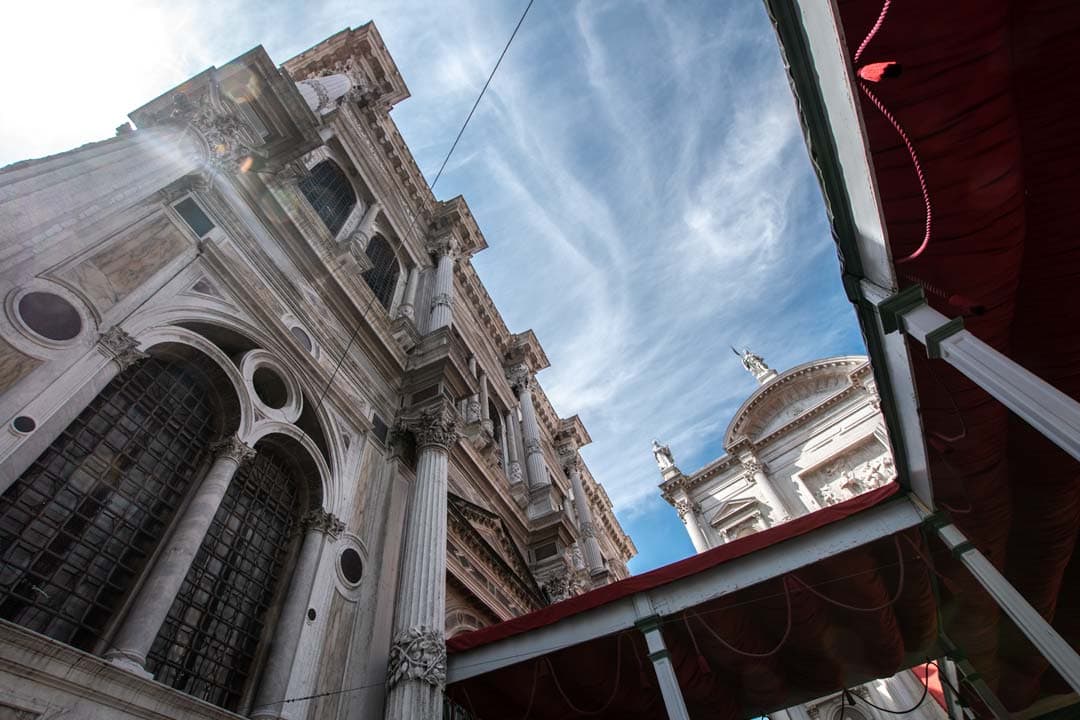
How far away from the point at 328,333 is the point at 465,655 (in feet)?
18.1

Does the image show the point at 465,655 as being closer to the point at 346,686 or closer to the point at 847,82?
the point at 346,686

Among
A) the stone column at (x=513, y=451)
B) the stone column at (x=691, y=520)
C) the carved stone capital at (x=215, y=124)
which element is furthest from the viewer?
the stone column at (x=691, y=520)

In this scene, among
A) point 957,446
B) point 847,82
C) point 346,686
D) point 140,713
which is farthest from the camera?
point 346,686

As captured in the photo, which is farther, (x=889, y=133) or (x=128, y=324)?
(x=128, y=324)

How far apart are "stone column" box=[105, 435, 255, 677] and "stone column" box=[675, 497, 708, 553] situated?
25812 millimetres

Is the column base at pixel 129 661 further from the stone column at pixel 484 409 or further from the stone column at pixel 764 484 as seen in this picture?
the stone column at pixel 764 484

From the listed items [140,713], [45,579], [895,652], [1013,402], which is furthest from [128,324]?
[895,652]

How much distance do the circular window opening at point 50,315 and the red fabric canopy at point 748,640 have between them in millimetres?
5774

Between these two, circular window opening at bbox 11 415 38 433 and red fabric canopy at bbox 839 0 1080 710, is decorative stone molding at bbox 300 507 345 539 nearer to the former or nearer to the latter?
circular window opening at bbox 11 415 38 433

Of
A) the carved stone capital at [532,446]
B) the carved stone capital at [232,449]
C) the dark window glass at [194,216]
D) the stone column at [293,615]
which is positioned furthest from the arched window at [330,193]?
the carved stone capital at [532,446]

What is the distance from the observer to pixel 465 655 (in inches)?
280

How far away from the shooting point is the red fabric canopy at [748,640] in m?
6.64

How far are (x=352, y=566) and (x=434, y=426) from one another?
9.63 feet

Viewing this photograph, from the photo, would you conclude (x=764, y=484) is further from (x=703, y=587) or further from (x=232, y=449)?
(x=232, y=449)
